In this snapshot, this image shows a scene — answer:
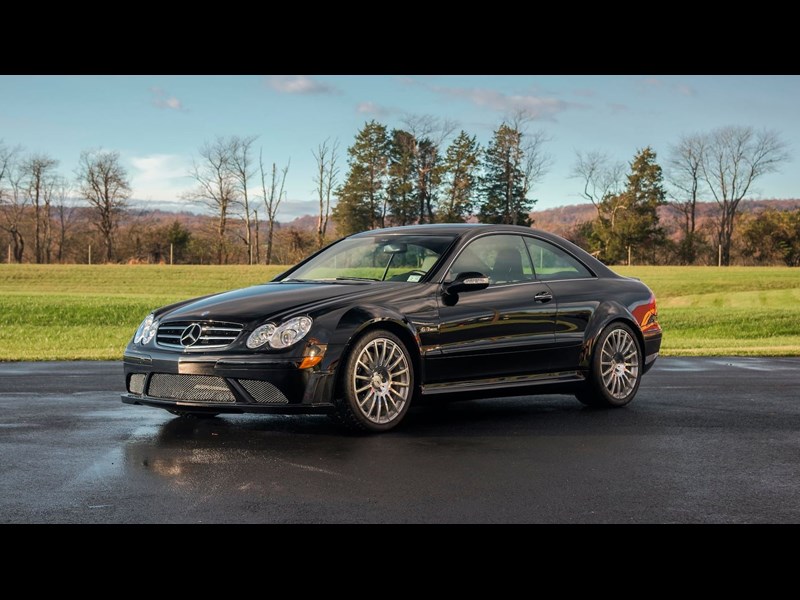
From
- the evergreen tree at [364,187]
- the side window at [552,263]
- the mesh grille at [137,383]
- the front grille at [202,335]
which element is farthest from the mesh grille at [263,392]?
the evergreen tree at [364,187]

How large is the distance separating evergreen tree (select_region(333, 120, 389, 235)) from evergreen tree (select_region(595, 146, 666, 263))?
19011mm

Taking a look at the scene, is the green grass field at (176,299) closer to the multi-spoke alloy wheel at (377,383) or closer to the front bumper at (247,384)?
the front bumper at (247,384)

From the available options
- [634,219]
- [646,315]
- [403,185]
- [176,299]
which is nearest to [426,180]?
[403,185]

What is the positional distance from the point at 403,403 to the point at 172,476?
233 centimetres

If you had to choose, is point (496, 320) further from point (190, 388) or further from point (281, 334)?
point (190, 388)

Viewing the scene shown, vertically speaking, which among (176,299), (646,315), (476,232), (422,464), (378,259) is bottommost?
(422,464)

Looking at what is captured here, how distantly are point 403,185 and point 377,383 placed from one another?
7946 cm

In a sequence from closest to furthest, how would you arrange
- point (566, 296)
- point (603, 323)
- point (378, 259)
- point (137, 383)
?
point (137, 383) → point (378, 259) → point (566, 296) → point (603, 323)

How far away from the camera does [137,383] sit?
8.40 meters

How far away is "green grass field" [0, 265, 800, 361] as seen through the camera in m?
26.1

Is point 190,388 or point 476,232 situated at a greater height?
point 476,232

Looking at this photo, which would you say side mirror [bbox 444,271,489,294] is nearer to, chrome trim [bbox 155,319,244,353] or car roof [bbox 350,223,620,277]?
car roof [bbox 350,223,620,277]
